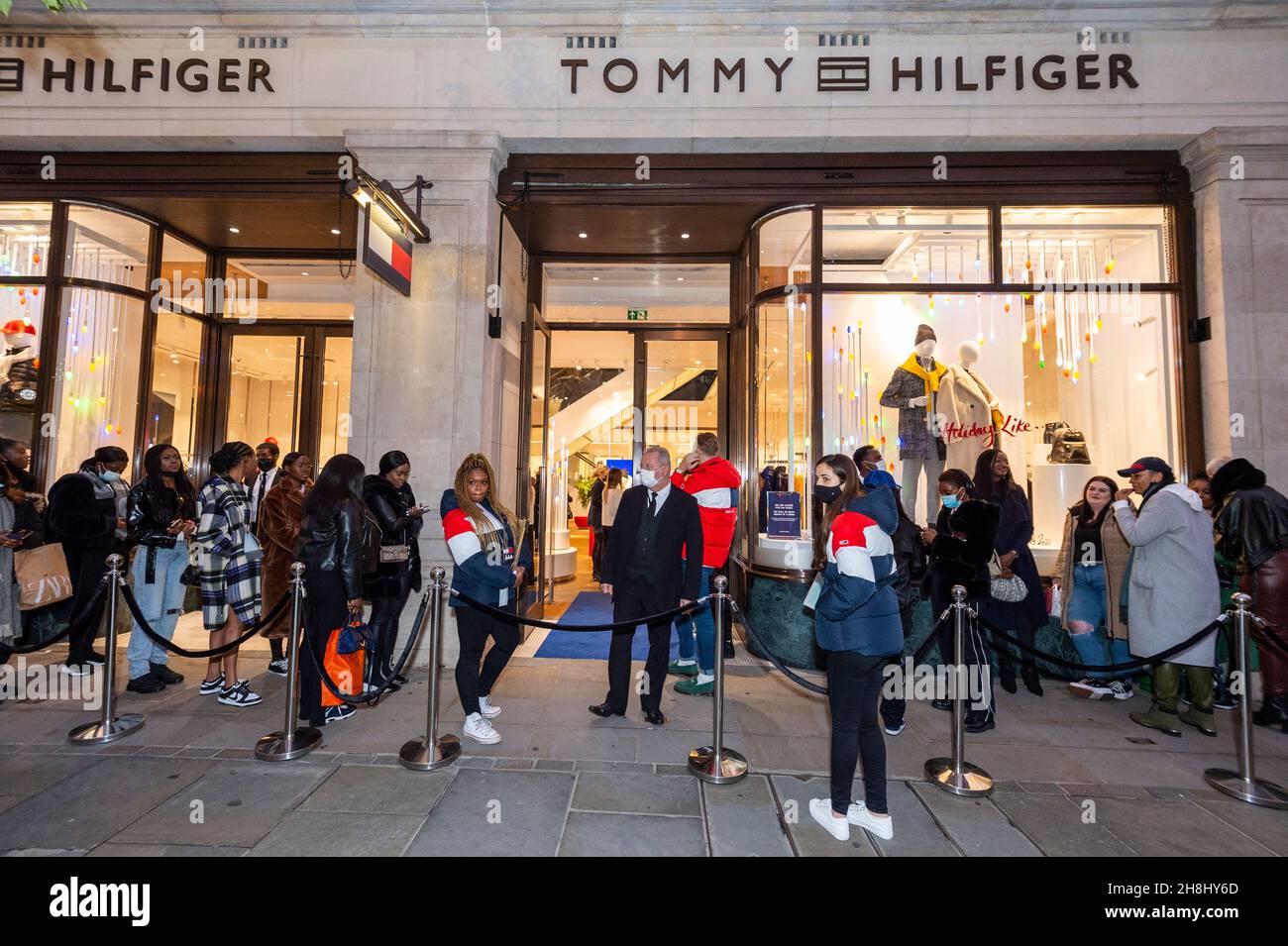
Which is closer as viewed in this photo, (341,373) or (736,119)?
(736,119)

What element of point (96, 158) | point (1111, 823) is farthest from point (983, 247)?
point (96, 158)

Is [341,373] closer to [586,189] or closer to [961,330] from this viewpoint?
[586,189]

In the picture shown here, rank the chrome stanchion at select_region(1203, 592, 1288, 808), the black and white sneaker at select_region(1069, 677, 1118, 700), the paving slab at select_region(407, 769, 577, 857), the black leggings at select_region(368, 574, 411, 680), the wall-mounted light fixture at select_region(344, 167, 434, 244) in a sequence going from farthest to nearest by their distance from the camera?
the black and white sneaker at select_region(1069, 677, 1118, 700) → the wall-mounted light fixture at select_region(344, 167, 434, 244) → the black leggings at select_region(368, 574, 411, 680) → the chrome stanchion at select_region(1203, 592, 1288, 808) → the paving slab at select_region(407, 769, 577, 857)

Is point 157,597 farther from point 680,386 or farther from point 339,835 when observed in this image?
point 680,386

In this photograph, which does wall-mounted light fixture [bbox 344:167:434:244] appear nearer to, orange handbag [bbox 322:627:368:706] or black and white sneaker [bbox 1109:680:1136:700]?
orange handbag [bbox 322:627:368:706]

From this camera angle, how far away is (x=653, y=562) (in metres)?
4.23

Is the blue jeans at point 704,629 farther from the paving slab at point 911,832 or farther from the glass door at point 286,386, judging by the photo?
the glass door at point 286,386

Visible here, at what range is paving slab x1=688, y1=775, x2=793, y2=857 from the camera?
2.79 m

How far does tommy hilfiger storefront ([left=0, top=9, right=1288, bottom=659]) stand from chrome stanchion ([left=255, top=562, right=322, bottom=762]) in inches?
78.9

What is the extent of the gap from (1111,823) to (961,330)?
206 inches

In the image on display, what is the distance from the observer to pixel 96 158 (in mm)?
6570

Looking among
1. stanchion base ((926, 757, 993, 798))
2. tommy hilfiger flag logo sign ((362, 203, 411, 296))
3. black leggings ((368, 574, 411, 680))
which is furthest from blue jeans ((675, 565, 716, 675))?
tommy hilfiger flag logo sign ((362, 203, 411, 296))

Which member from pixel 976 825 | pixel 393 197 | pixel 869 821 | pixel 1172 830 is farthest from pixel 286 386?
pixel 1172 830

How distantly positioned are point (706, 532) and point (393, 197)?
13.1ft
